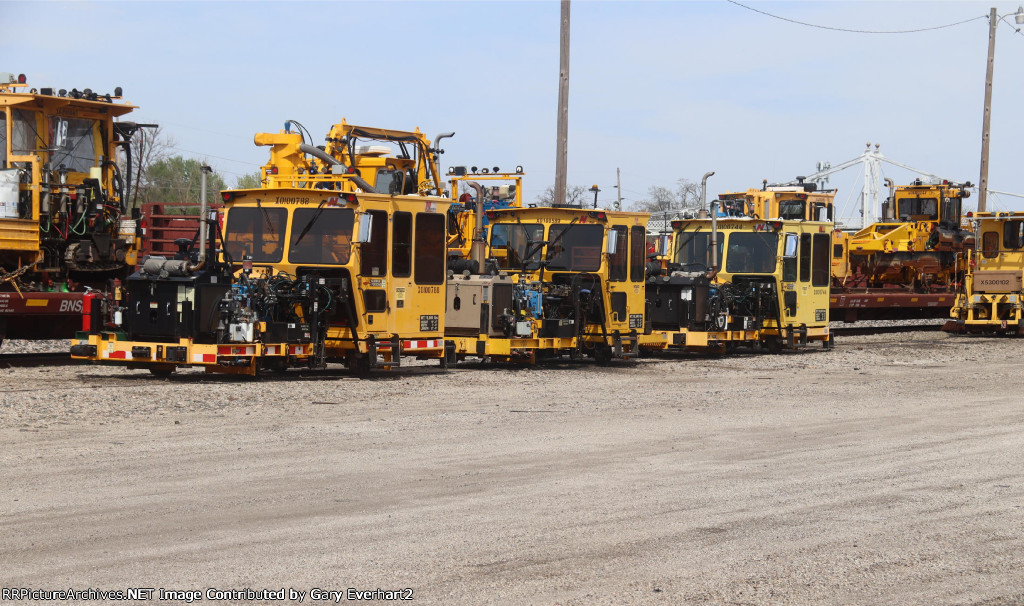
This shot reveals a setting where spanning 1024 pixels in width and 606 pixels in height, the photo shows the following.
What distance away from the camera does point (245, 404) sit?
44.4ft

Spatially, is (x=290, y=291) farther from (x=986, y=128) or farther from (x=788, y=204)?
(x=986, y=128)

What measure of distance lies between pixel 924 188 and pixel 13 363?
2535 centimetres

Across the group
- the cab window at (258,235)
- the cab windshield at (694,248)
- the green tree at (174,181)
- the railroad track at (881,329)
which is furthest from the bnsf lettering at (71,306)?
the green tree at (174,181)

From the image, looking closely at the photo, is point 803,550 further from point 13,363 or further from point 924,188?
point 924,188

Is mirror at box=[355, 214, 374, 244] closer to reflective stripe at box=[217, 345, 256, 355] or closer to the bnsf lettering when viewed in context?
reflective stripe at box=[217, 345, 256, 355]

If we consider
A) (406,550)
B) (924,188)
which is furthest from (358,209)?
(924,188)

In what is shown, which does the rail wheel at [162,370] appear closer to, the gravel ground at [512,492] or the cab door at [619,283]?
the gravel ground at [512,492]

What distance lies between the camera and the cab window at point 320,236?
16.3 metres

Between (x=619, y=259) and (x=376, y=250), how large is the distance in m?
4.82

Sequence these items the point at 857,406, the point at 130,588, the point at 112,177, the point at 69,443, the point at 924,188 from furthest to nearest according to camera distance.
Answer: the point at 924,188 < the point at 112,177 < the point at 857,406 < the point at 69,443 < the point at 130,588

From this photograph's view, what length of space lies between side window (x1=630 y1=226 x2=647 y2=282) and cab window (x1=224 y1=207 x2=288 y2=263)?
6257mm

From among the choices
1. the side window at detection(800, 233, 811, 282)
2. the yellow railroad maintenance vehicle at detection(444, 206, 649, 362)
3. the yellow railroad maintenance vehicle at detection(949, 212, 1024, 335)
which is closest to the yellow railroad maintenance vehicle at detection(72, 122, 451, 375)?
the yellow railroad maintenance vehicle at detection(444, 206, 649, 362)

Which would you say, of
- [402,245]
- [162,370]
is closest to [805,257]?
[402,245]

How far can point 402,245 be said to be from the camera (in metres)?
17.2
